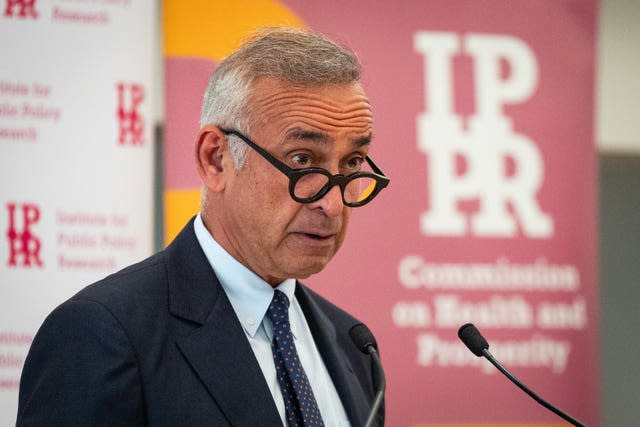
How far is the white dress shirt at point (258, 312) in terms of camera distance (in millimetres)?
1906

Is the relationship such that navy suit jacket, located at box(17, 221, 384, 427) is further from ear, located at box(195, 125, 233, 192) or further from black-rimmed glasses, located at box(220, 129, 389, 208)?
black-rimmed glasses, located at box(220, 129, 389, 208)

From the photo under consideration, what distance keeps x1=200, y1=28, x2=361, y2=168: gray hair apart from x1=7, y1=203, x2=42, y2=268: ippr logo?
1424 millimetres

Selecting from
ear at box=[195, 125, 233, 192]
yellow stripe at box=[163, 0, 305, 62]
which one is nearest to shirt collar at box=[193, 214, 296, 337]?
ear at box=[195, 125, 233, 192]

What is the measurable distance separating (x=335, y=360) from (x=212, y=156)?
19.7 inches

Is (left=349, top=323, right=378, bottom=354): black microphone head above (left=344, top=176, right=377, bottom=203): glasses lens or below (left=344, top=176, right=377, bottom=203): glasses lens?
below

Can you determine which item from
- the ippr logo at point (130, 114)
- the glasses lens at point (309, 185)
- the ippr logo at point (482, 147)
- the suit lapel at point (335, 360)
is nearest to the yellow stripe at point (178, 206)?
the ippr logo at point (130, 114)

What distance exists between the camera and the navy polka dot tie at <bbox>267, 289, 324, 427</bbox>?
1846 mm

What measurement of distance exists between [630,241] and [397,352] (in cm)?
212

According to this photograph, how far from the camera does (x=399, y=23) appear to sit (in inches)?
154

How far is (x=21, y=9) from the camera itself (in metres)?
3.28

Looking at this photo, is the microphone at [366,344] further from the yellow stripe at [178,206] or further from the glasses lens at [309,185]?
the yellow stripe at [178,206]

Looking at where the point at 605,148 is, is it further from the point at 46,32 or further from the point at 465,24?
the point at 46,32

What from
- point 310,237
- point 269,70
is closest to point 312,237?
point 310,237

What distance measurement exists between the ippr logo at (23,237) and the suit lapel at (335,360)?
137 cm
